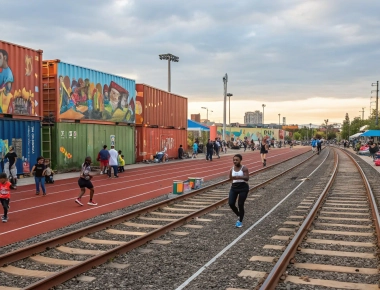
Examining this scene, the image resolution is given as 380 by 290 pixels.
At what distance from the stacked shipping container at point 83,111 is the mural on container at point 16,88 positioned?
167 centimetres

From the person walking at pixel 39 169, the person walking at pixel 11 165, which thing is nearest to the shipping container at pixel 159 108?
the person walking at pixel 11 165

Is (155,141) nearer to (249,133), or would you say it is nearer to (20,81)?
(20,81)

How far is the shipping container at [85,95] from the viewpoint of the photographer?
76.2 feet

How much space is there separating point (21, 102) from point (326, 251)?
17120 mm

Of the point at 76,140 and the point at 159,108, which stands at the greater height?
the point at 159,108

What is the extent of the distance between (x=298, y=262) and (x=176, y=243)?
249cm

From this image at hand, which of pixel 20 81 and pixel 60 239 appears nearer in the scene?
pixel 60 239

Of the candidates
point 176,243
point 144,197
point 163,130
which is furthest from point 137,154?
point 176,243

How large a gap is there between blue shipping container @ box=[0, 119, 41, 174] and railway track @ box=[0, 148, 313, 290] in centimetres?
1011

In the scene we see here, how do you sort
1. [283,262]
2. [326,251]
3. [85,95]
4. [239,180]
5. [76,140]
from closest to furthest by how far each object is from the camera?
[283,262] → [326,251] → [239,180] → [76,140] → [85,95]

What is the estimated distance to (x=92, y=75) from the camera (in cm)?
2633

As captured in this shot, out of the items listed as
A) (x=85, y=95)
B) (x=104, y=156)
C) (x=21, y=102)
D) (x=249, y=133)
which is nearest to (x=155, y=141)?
(x=85, y=95)

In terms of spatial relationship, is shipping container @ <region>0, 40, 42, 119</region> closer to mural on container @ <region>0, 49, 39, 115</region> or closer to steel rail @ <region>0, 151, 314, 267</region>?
mural on container @ <region>0, 49, 39, 115</region>

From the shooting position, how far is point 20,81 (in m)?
20.5
